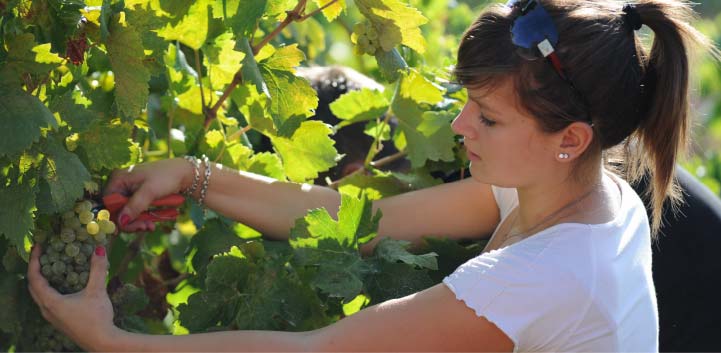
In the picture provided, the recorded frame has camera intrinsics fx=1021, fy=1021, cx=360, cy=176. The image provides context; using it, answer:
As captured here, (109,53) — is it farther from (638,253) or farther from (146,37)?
(638,253)

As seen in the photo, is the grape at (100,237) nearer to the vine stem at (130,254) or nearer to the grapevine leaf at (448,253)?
the vine stem at (130,254)

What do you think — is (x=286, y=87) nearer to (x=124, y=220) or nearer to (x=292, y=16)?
(x=292, y=16)

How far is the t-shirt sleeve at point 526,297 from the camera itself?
58.2 inches

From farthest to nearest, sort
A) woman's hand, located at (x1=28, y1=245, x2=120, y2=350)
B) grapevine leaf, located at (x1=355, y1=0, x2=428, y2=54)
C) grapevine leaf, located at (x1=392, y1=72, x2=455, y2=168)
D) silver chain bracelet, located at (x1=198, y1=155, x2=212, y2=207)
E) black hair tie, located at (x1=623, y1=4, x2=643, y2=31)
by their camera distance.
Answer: grapevine leaf, located at (x1=392, y1=72, x2=455, y2=168), silver chain bracelet, located at (x1=198, y1=155, x2=212, y2=207), grapevine leaf, located at (x1=355, y1=0, x2=428, y2=54), black hair tie, located at (x1=623, y1=4, x2=643, y2=31), woman's hand, located at (x1=28, y1=245, x2=120, y2=350)

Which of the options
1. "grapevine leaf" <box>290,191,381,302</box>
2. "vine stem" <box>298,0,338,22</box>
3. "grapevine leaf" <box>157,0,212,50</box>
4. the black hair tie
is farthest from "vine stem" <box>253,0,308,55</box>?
the black hair tie

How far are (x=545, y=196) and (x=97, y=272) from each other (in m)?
0.73

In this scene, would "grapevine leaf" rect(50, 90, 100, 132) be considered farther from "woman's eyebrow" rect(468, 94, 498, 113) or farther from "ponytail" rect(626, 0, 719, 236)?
"ponytail" rect(626, 0, 719, 236)

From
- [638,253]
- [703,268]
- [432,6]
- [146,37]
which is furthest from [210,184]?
[432,6]

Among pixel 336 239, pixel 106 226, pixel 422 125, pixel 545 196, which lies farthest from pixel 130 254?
pixel 545 196

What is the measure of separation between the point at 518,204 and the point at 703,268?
0.57m

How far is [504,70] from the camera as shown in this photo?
158 centimetres

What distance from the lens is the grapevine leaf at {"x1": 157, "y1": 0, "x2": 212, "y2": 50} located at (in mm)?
1812

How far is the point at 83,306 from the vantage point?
5.06ft

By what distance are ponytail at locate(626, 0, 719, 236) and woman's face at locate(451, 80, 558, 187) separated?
19 cm
